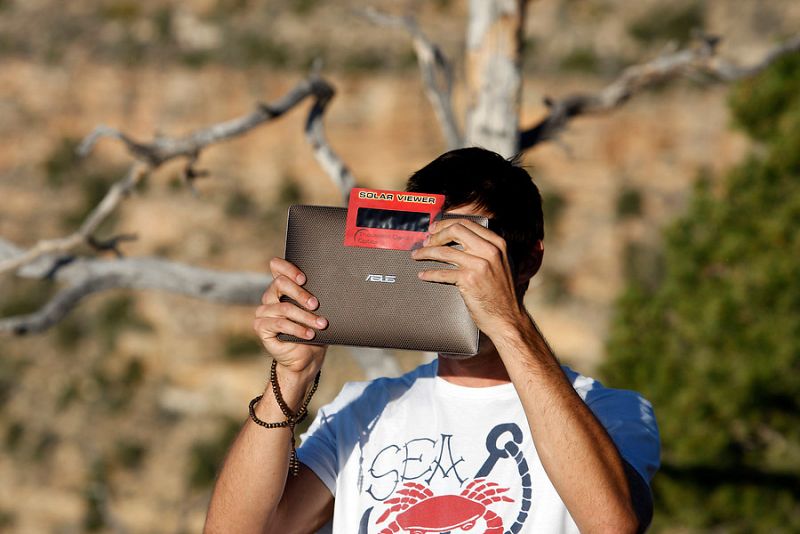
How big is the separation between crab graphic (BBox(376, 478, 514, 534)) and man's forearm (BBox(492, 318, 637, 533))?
182mm

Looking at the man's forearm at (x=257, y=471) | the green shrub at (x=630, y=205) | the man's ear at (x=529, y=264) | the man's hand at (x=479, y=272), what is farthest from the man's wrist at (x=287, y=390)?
the green shrub at (x=630, y=205)

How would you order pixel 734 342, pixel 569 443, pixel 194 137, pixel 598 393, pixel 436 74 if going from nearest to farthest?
pixel 569 443, pixel 598 393, pixel 194 137, pixel 436 74, pixel 734 342

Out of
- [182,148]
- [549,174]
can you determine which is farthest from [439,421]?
[549,174]

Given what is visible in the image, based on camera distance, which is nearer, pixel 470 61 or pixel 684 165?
pixel 470 61

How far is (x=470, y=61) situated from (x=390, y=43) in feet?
46.2

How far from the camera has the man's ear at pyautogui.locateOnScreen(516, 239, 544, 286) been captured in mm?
1658

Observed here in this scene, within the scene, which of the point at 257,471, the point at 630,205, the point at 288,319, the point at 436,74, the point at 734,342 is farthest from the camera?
the point at 630,205

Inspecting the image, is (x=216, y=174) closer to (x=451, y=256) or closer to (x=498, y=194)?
(x=498, y=194)

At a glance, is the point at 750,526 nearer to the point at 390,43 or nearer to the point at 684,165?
the point at 684,165

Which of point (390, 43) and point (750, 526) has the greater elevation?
point (390, 43)

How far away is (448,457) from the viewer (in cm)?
164

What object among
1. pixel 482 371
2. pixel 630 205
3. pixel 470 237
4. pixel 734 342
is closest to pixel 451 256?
pixel 470 237

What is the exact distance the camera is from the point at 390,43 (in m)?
18.4

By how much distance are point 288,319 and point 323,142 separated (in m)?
3.32
